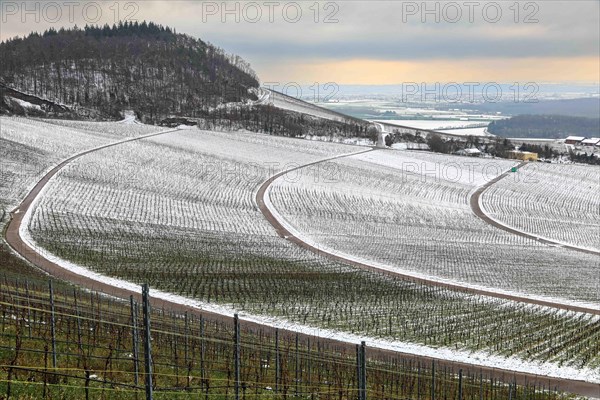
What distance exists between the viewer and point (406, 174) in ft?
322

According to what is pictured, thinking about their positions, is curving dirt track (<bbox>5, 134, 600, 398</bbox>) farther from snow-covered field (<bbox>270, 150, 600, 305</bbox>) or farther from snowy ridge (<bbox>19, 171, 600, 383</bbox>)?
snow-covered field (<bbox>270, 150, 600, 305</bbox>)

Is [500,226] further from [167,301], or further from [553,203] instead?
[167,301]

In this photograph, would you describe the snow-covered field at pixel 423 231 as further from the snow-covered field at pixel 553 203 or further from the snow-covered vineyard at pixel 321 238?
the snow-covered field at pixel 553 203

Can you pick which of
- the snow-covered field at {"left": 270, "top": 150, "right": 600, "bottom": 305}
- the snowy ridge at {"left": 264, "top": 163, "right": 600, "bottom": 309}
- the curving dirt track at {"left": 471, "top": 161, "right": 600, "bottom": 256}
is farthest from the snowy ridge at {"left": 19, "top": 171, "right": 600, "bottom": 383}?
the curving dirt track at {"left": 471, "top": 161, "right": 600, "bottom": 256}

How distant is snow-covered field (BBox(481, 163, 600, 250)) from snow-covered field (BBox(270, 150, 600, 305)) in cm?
434

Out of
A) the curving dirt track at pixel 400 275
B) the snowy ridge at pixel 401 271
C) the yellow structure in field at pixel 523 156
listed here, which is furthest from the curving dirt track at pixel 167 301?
the yellow structure in field at pixel 523 156

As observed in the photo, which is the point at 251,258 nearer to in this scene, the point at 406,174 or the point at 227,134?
the point at 406,174

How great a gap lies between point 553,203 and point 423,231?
3173 centimetres

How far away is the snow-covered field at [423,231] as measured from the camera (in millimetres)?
46500

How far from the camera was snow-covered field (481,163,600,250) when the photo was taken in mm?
69750

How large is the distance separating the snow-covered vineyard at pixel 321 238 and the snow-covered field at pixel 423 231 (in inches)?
11.4

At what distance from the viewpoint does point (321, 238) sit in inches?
2205

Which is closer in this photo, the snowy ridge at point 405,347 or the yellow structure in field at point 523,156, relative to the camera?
the snowy ridge at point 405,347

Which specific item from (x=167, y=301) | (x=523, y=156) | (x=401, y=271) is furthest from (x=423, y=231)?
(x=523, y=156)
